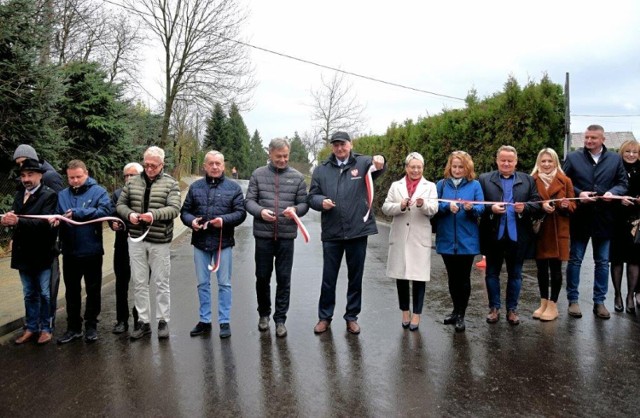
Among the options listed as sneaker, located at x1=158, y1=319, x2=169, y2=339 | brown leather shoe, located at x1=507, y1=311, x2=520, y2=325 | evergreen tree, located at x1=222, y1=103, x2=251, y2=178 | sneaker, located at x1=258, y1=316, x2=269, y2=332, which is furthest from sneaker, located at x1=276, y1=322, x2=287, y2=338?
evergreen tree, located at x1=222, y1=103, x2=251, y2=178

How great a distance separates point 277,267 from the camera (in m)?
5.64

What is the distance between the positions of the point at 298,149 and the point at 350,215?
347 feet

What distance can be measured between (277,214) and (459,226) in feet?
6.53

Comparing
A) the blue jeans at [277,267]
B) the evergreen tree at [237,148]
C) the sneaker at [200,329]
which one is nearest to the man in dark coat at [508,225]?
the blue jeans at [277,267]

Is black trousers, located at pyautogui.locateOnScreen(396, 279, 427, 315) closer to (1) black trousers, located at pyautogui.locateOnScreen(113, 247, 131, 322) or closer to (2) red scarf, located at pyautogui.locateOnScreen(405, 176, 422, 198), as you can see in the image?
(2) red scarf, located at pyautogui.locateOnScreen(405, 176, 422, 198)

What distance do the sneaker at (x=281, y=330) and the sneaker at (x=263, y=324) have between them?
155 mm

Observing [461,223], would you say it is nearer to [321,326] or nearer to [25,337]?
[321,326]

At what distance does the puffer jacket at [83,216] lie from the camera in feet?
17.6

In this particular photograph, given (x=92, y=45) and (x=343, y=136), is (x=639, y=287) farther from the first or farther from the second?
(x=92, y=45)

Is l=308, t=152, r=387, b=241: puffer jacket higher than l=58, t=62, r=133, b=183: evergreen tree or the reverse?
the reverse

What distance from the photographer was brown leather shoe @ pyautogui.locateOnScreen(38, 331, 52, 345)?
5348 millimetres

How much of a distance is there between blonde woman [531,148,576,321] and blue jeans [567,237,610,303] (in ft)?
1.06

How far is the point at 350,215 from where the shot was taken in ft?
18.1

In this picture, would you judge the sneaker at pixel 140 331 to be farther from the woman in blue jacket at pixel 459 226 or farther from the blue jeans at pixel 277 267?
the woman in blue jacket at pixel 459 226
